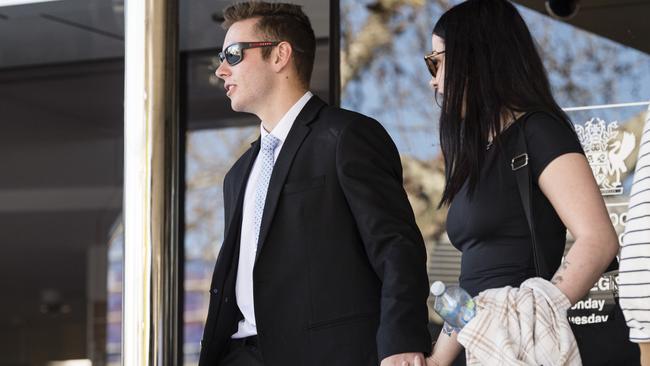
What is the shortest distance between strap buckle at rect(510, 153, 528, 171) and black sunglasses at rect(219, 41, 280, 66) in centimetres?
116

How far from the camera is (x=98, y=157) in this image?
11.7 m

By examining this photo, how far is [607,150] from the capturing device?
5.51 meters

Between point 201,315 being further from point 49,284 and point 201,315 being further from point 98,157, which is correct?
point 49,284

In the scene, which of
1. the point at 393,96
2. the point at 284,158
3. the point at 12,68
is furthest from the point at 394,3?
the point at 12,68

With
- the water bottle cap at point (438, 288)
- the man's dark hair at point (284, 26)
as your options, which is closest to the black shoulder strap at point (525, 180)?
the water bottle cap at point (438, 288)

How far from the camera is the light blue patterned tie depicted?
10.8 feet

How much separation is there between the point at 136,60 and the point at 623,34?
104 inches

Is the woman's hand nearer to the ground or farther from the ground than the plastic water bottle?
nearer to the ground

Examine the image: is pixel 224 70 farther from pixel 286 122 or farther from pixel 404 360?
pixel 404 360

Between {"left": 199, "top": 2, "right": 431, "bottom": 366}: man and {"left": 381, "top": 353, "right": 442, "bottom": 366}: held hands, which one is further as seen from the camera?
{"left": 199, "top": 2, "right": 431, "bottom": 366}: man

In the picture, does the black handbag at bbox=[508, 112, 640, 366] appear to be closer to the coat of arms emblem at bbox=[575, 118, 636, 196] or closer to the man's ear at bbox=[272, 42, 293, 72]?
the man's ear at bbox=[272, 42, 293, 72]

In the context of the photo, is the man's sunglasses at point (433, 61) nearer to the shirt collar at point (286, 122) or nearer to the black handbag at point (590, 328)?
the black handbag at point (590, 328)

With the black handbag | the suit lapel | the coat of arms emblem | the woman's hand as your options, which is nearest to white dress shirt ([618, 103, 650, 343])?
the black handbag

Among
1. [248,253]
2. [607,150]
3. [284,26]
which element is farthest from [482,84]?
[607,150]
